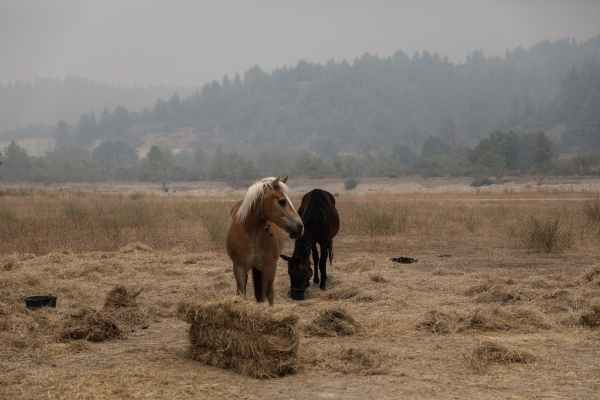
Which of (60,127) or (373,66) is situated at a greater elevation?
(373,66)

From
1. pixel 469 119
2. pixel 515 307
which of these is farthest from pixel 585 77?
pixel 515 307

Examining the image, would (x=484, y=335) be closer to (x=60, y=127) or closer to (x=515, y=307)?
(x=515, y=307)

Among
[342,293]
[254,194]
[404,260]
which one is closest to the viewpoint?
[254,194]

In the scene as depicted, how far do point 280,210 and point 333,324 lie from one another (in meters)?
1.40

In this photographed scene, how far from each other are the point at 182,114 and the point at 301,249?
16726 cm

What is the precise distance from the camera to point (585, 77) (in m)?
130

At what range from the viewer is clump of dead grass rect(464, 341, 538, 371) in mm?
4090

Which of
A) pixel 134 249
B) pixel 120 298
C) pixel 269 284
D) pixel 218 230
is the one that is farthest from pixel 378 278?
pixel 134 249

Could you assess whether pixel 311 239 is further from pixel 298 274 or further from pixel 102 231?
pixel 102 231

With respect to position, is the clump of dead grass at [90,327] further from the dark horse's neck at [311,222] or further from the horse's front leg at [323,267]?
the horse's front leg at [323,267]

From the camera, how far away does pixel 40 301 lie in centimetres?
604

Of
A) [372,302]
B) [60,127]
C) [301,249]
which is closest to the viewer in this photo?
[372,302]

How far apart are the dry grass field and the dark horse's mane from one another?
74cm

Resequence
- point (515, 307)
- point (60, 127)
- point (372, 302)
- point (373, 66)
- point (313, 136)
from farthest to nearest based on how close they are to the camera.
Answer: point (373, 66), point (60, 127), point (313, 136), point (372, 302), point (515, 307)
